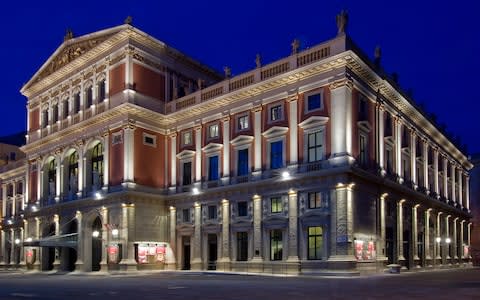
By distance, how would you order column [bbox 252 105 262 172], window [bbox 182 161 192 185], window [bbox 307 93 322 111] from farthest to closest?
window [bbox 182 161 192 185]
column [bbox 252 105 262 172]
window [bbox 307 93 322 111]

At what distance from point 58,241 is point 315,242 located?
87.2 feet

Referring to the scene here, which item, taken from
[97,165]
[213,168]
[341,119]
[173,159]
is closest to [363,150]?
[341,119]

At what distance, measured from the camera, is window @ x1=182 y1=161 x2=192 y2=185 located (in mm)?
49031

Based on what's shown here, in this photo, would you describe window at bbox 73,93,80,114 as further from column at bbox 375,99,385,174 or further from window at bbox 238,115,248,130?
column at bbox 375,99,385,174

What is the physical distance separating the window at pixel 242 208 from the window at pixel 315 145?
7.23 meters

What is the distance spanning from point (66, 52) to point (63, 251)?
2115 cm

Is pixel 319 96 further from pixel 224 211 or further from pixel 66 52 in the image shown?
pixel 66 52

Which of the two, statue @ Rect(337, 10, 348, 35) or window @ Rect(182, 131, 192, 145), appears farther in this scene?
window @ Rect(182, 131, 192, 145)

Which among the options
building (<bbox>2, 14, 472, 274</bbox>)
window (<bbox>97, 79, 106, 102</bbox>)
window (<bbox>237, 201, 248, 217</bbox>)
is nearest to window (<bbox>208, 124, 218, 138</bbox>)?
building (<bbox>2, 14, 472, 274</bbox>)

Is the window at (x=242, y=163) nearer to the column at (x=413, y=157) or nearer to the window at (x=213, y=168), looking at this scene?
the window at (x=213, y=168)

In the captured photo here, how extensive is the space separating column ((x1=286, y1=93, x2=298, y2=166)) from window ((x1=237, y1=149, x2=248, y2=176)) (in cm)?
519

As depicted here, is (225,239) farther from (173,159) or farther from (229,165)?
(173,159)

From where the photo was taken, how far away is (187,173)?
4934cm

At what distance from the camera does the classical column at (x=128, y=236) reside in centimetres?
4569
